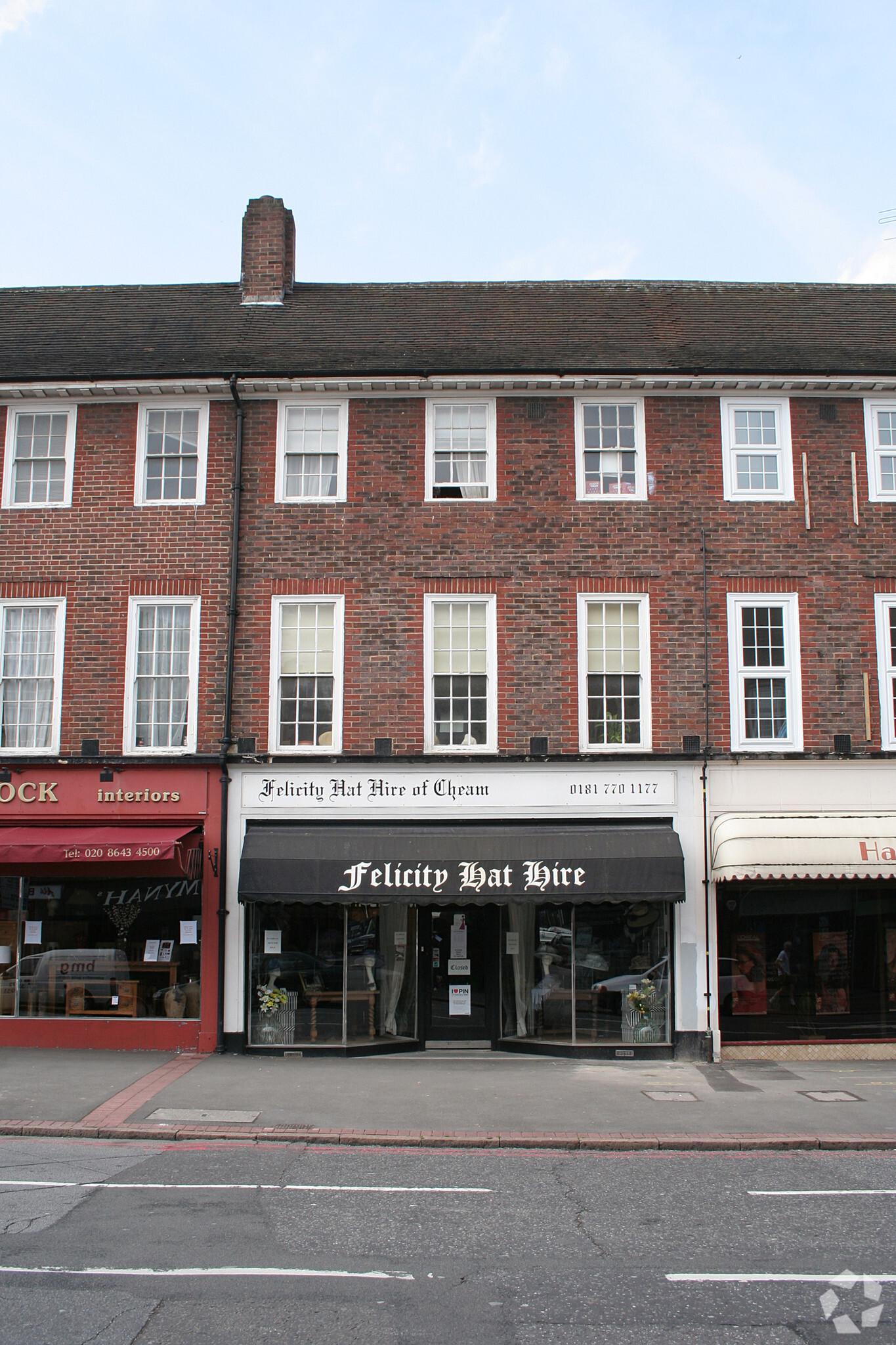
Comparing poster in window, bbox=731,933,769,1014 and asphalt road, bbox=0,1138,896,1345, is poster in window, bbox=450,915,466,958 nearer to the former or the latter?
poster in window, bbox=731,933,769,1014

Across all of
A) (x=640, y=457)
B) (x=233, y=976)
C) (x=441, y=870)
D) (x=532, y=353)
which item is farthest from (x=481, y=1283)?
(x=532, y=353)

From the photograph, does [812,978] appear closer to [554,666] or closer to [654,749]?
[654,749]

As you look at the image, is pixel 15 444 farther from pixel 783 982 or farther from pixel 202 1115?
pixel 783 982

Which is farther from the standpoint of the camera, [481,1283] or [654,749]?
[654,749]

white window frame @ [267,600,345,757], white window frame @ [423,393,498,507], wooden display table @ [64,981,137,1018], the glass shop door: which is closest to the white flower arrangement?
wooden display table @ [64,981,137,1018]

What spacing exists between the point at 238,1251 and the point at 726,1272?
3.07 metres

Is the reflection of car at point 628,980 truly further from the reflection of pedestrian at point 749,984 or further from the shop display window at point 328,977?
the shop display window at point 328,977

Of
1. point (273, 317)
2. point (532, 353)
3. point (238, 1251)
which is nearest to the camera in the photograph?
point (238, 1251)

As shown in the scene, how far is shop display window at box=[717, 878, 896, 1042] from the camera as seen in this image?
14469 mm

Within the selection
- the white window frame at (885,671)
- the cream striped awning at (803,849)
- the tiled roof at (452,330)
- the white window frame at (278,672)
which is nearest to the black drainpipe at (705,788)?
the cream striped awning at (803,849)

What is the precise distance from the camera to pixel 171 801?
1447 centimetres

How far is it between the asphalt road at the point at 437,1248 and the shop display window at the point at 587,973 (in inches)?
176

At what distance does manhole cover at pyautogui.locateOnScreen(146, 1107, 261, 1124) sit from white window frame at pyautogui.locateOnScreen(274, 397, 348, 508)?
8106 mm

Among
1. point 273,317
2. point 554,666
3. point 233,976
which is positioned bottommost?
point 233,976
